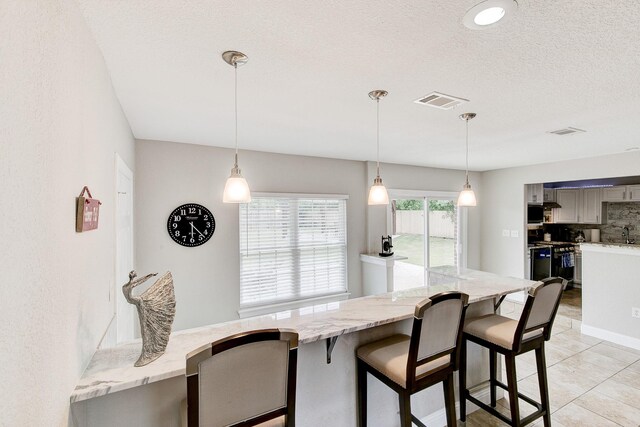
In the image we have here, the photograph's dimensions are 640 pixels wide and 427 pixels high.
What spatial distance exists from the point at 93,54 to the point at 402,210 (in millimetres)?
4655

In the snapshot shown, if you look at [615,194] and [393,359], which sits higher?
[615,194]

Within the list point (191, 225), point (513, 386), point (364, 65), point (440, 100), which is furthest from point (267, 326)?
point (191, 225)

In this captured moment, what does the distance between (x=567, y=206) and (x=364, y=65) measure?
6695 mm

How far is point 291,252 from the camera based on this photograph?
4312 millimetres

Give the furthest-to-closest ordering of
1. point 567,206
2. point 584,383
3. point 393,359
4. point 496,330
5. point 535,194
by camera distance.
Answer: point 567,206, point 535,194, point 584,383, point 496,330, point 393,359

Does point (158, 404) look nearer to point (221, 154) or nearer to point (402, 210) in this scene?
point (221, 154)

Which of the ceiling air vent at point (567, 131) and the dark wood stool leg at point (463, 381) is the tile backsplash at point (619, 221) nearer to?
the ceiling air vent at point (567, 131)

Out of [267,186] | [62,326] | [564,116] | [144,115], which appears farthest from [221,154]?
[564,116]

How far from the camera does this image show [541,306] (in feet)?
6.73

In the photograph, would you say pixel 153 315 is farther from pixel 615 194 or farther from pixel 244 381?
pixel 615 194

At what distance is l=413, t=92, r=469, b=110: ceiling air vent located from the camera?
7.18 ft

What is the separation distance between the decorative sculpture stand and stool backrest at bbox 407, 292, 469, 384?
116 centimetres

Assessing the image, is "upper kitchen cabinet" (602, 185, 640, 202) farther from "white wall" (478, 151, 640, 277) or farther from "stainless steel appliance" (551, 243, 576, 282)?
"white wall" (478, 151, 640, 277)

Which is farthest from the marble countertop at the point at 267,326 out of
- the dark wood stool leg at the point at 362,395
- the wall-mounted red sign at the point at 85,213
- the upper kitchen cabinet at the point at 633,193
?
the upper kitchen cabinet at the point at 633,193
